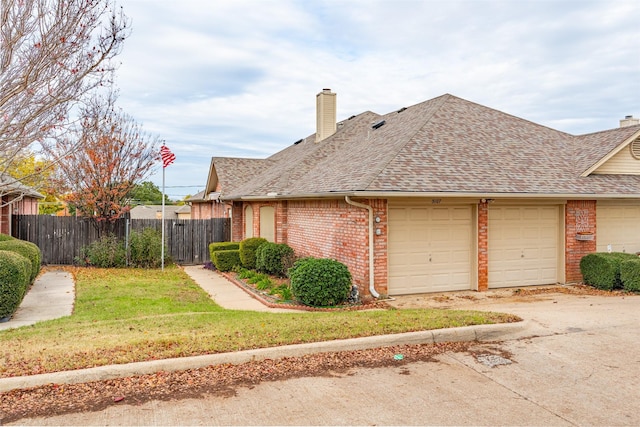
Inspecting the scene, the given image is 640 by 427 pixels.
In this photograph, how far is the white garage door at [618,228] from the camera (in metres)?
13.3

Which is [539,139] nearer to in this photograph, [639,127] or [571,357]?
[639,127]

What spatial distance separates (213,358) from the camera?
19.0 ft

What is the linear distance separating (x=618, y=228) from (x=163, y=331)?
504 inches

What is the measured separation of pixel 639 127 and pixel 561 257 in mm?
4945

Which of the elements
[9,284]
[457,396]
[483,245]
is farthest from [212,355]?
[483,245]

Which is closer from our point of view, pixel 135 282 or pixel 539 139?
pixel 135 282

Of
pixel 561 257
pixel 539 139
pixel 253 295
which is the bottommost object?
pixel 253 295

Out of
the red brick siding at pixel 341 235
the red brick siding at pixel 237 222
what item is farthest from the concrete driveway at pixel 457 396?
the red brick siding at pixel 237 222

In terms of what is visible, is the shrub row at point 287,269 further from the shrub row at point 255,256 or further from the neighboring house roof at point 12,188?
the neighboring house roof at point 12,188

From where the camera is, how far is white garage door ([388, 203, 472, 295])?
36.7ft

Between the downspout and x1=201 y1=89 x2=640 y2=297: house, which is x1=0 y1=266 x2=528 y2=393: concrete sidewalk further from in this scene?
x1=201 y1=89 x2=640 y2=297: house

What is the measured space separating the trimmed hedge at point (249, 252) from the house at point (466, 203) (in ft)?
4.14

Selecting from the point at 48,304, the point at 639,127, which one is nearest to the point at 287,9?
the point at 48,304

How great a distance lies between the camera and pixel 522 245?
12453 millimetres
